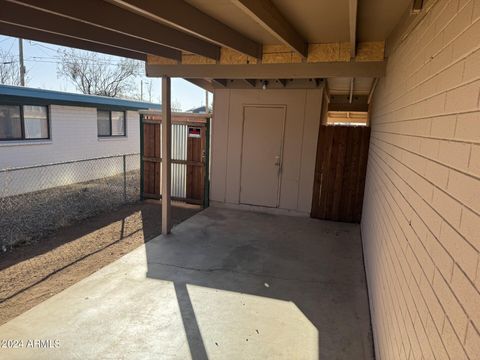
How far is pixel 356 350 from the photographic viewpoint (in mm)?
2797

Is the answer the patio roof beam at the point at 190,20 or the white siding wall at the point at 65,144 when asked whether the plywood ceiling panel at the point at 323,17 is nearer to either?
the patio roof beam at the point at 190,20

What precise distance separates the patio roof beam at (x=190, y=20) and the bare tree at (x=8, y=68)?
22691mm

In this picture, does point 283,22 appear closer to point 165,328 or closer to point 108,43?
point 108,43

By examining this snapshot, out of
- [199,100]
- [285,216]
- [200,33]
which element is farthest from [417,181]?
[199,100]

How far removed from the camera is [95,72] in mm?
22672

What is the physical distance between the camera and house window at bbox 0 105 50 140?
26.7ft

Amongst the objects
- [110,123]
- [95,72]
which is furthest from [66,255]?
[95,72]

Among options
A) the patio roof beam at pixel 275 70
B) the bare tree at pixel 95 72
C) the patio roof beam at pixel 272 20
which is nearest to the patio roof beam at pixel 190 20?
the patio roof beam at pixel 275 70

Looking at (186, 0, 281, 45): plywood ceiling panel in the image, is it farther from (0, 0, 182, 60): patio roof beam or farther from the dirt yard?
the dirt yard

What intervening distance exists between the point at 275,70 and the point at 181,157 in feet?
11.8

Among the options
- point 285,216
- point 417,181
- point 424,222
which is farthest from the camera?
point 285,216

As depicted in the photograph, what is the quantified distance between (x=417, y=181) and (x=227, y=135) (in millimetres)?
5488

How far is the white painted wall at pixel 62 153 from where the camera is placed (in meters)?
8.15

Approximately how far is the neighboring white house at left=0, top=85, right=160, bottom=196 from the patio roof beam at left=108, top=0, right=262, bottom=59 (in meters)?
6.21
